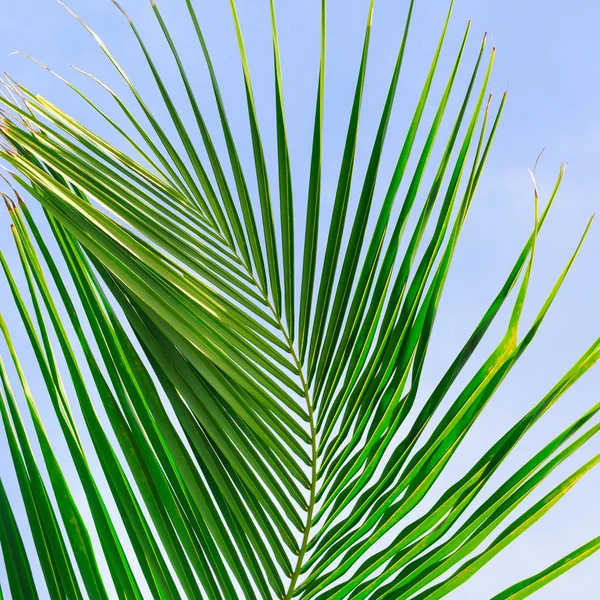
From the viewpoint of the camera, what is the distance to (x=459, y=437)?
904mm

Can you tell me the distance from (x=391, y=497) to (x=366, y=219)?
1.36 feet

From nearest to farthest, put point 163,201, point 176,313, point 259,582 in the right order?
point 176,313 → point 259,582 → point 163,201

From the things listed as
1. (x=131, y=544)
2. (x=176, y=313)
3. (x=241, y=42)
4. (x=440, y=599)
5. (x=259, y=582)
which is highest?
(x=241, y=42)

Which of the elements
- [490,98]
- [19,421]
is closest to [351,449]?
[19,421]

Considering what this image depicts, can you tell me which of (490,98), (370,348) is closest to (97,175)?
(370,348)

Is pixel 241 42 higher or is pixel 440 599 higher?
pixel 241 42

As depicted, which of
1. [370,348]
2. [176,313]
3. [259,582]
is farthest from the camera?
[370,348]

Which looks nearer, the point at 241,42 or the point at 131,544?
the point at 131,544

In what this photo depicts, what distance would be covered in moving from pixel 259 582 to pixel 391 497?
22cm

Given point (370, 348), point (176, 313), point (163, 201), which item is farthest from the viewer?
point (163, 201)

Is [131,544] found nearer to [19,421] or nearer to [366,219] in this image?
[19,421]

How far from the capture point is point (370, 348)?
108 centimetres

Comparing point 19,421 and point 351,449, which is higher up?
point 19,421

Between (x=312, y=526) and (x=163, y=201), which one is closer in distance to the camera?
(x=312, y=526)
